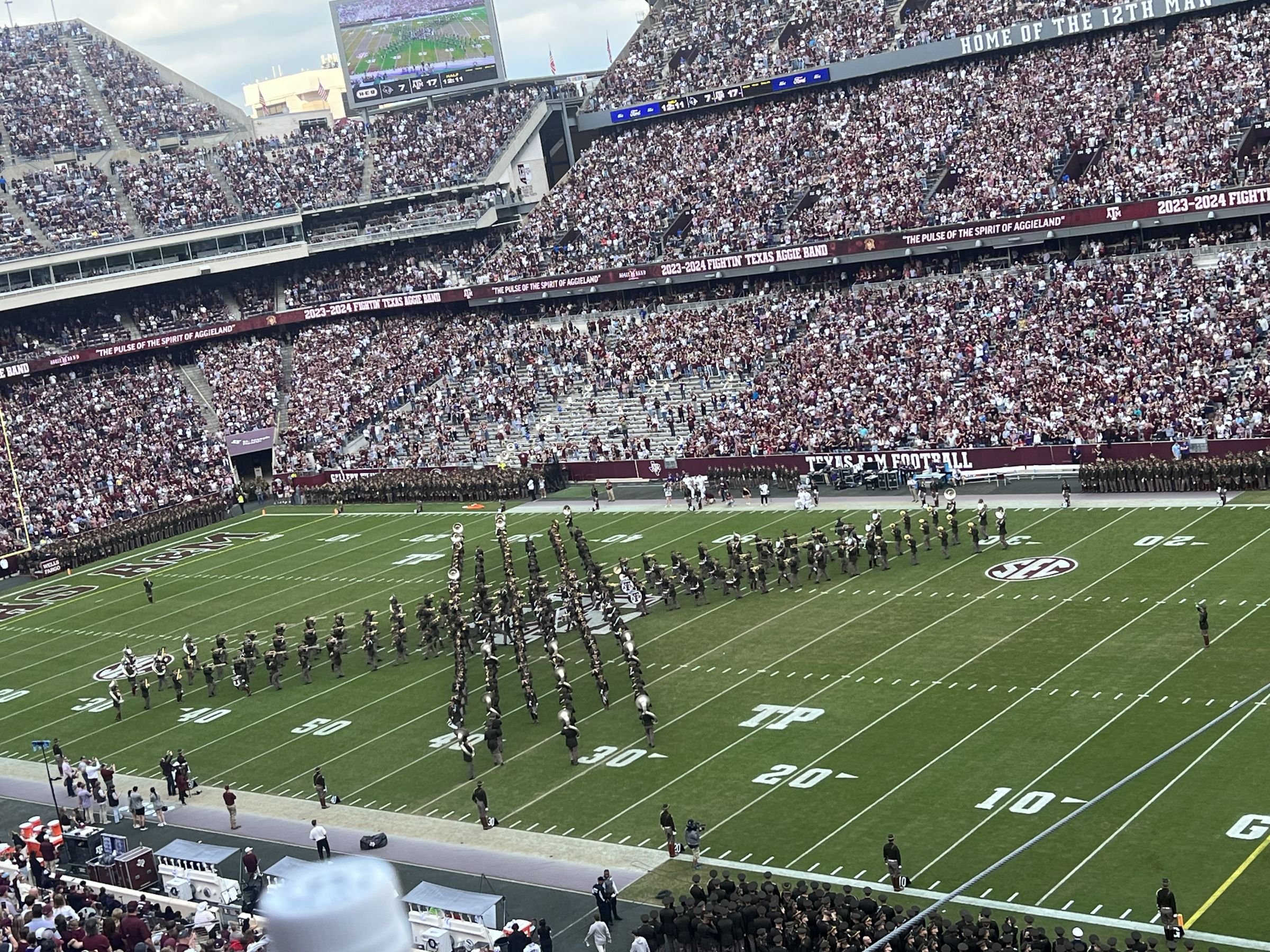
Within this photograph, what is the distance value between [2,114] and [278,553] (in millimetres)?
33988

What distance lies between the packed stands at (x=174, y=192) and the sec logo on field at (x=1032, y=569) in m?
44.6

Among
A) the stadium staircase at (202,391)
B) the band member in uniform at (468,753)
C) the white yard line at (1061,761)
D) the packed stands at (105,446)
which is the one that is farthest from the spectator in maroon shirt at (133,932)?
the stadium staircase at (202,391)

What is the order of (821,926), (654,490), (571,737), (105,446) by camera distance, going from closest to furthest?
(821,926) < (571,737) < (654,490) < (105,446)

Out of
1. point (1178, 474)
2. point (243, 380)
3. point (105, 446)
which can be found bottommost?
point (1178, 474)

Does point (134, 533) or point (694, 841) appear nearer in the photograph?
point (694, 841)

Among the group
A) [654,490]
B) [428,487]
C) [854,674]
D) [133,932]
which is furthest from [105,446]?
[133,932]

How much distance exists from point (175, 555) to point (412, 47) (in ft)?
110

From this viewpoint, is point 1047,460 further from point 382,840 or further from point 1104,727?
point 382,840

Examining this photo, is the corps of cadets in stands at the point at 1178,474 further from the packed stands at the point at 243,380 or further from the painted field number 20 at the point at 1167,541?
the packed stands at the point at 243,380

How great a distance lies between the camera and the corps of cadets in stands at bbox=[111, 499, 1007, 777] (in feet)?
103

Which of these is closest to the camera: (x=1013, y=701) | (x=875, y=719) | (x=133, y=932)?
(x=133, y=932)

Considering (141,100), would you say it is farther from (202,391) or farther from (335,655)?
(335,655)

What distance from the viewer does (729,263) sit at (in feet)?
174

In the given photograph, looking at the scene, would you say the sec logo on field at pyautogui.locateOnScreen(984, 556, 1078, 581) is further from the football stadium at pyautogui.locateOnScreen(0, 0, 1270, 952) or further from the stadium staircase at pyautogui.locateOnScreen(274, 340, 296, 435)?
the stadium staircase at pyautogui.locateOnScreen(274, 340, 296, 435)
